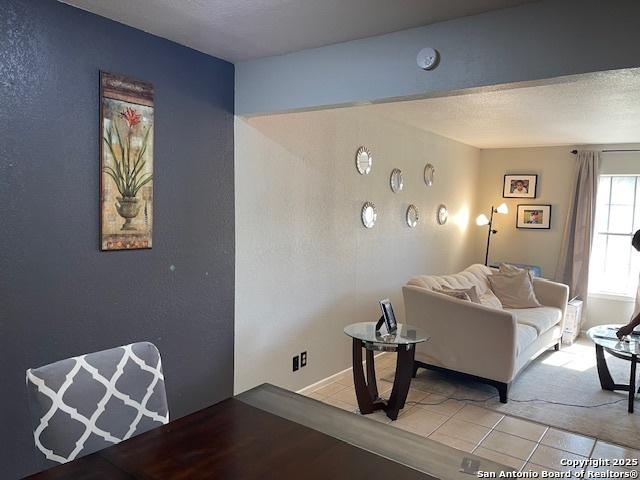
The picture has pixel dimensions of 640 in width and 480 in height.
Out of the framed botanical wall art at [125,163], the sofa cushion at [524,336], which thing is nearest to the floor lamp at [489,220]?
the sofa cushion at [524,336]

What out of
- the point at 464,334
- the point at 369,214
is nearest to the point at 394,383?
the point at 464,334

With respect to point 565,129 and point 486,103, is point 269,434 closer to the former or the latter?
point 486,103

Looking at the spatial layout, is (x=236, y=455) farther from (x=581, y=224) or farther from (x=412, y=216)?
(x=581, y=224)

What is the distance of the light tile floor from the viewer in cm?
292

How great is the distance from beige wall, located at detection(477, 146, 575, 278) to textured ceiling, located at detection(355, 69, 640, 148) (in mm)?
473

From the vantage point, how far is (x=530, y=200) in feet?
21.3

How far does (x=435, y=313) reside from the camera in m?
3.96

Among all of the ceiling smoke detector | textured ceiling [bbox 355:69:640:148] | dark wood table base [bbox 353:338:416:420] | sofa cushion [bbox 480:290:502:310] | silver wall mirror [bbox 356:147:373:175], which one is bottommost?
dark wood table base [bbox 353:338:416:420]

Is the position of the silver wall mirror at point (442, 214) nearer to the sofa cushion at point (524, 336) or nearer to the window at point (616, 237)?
the sofa cushion at point (524, 336)

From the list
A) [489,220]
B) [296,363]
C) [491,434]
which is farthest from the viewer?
[489,220]

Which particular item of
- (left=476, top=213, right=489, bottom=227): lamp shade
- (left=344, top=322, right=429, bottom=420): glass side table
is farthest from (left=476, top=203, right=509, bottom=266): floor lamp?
(left=344, top=322, right=429, bottom=420): glass side table

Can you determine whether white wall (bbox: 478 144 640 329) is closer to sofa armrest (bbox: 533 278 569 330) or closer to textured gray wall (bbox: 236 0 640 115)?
sofa armrest (bbox: 533 278 569 330)

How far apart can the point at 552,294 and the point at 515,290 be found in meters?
0.44

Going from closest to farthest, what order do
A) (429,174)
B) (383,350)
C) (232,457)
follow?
(232,457) < (383,350) < (429,174)
